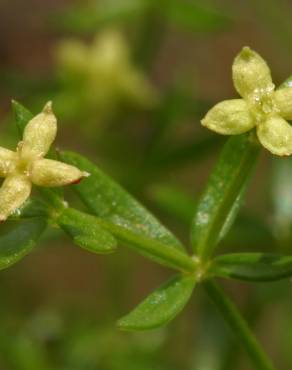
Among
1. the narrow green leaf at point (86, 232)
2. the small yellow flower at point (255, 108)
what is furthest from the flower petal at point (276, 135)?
the narrow green leaf at point (86, 232)

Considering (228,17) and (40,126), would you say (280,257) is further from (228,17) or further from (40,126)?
(228,17)

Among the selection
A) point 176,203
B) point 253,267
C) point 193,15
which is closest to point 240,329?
point 253,267

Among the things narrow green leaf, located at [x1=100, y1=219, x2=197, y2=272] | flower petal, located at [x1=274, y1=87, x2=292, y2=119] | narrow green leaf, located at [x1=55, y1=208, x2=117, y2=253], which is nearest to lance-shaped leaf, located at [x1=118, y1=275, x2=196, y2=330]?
narrow green leaf, located at [x1=100, y1=219, x2=197, y2=272]

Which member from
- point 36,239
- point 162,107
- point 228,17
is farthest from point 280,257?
point 228,17

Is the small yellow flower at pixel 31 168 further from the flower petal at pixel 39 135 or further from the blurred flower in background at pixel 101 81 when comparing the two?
the blurred flower in background at pixel 101 81

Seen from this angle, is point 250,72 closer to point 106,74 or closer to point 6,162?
point 6,162

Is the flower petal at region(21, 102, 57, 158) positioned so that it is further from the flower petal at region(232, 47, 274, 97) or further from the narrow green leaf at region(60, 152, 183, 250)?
the flower petal at region(232, 47, 274, 97)
